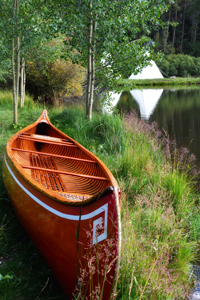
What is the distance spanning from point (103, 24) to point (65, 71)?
8.60 meters

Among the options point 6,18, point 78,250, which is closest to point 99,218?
point 78,250

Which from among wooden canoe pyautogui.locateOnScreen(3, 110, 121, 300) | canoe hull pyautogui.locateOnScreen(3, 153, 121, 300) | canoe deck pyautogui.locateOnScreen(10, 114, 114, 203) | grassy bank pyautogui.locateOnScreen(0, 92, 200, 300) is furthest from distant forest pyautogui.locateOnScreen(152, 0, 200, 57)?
canoe hull pyautogui.locateOnScreen(3, 153, 121, 300)

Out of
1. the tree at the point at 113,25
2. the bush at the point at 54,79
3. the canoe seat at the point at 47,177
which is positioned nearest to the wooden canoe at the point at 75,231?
the canoe seat at the point at 47,177

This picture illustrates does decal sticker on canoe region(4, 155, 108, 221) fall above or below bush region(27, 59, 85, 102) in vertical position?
below

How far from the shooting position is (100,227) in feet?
4.97

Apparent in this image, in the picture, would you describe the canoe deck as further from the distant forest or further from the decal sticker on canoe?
the distant forest

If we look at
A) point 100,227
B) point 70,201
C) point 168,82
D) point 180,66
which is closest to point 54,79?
point 70,201

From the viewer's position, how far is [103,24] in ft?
18.4

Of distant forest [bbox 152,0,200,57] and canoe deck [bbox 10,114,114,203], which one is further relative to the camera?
distant forest [bbox 152,0,200,57]

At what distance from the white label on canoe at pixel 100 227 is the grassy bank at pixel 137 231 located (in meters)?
0.26

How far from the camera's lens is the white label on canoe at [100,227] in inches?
58.6

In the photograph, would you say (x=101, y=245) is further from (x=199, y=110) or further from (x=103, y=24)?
(x=199, y=110)

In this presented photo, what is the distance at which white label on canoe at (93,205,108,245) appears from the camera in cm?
149

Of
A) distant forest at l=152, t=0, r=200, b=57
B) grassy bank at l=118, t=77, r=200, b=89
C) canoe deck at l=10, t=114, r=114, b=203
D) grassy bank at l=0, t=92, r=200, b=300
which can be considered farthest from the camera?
distant forest at l=152, t=0, r=200, b=57
